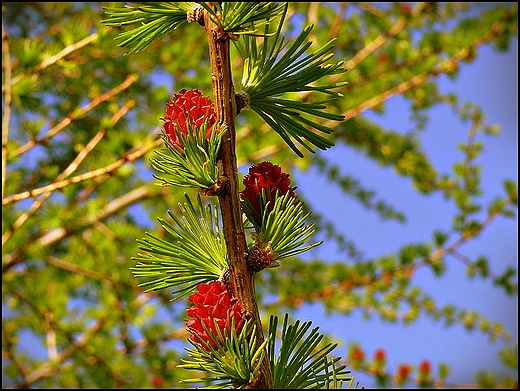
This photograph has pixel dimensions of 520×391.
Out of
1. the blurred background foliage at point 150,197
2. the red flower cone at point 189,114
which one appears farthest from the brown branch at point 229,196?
the blurred background foliage at point 150,197

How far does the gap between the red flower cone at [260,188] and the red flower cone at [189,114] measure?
0.05 metres

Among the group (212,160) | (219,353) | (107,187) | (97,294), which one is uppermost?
(107,187)

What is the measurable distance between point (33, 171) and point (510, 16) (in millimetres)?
1504

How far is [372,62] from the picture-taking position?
152 cm

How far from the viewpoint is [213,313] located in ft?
1.17

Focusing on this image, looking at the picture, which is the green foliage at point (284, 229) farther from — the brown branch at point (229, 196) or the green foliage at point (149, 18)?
the green foliage at point (149, 18)

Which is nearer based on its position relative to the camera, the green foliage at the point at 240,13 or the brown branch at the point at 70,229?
the green foliage at the point at 240,13

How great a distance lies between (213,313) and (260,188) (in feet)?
0.35

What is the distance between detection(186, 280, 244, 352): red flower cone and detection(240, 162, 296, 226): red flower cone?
3.0 inches

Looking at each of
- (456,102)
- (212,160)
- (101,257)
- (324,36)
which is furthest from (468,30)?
(212,160)

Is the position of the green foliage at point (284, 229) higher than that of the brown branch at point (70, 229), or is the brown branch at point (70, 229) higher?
the brown branch at point (70, 229)

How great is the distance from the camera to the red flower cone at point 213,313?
0.36 m

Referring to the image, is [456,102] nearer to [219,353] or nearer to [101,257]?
A: [101,257]

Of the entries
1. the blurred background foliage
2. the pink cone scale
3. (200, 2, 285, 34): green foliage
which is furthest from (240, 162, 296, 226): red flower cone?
the blurred background foliage
